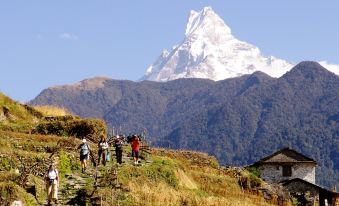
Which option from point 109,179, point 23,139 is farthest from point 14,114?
point 109,179

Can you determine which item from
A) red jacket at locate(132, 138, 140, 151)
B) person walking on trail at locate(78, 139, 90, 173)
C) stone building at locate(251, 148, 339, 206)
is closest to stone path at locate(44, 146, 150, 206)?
person walking on trail at locate(78, 139, 90, 173)

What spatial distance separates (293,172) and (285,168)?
4.25ft

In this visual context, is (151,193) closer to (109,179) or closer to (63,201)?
(109,179)

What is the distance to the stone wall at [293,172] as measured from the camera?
318ft

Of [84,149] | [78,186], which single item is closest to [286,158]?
[84,149]

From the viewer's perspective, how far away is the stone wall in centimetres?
9681

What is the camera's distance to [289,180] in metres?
90.9

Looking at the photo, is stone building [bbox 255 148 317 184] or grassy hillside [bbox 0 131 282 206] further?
stone building [bbox 255 148 317 184]

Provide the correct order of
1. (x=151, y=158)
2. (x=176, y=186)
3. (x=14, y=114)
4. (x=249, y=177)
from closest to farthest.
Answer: (x=176, y=186) → (x=151, y=158) → (x=14, y=114) → (x=249, y=177)

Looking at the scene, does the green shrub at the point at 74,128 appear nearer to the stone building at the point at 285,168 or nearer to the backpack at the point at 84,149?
the backpack at the point at 84,149

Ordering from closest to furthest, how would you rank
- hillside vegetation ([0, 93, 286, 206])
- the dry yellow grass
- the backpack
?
hillside vegetation ([0, 93, 286, 206]), the backpack, the dry yellow grass

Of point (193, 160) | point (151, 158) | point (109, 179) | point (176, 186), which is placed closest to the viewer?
point (109, 179)

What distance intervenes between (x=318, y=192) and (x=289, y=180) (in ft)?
13.3

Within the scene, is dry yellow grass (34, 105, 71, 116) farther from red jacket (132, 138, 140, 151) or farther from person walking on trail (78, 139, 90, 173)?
person walking on trail (78, 139, 90, 173)
